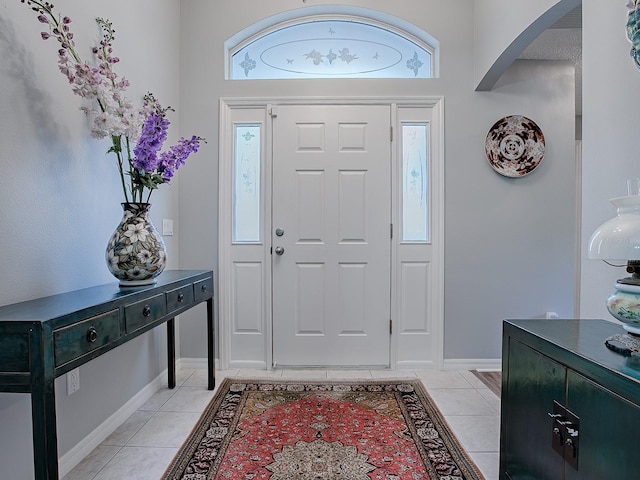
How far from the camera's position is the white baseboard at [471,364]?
2787 millimetres

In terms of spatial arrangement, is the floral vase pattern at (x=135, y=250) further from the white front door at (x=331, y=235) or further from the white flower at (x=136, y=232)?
the white front door at (x=331, y=235)

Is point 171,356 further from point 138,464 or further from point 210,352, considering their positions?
point 138,464

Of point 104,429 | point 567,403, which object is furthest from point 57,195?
point 567,403

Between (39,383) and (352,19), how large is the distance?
9.99 ft

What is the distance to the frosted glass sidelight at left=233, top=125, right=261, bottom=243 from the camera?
2.84 meters

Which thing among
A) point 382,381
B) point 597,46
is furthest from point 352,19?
point 382,381

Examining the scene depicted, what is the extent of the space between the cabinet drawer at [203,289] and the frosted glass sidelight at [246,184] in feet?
1.79

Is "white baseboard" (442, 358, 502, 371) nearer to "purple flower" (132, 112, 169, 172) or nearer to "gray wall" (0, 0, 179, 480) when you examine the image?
"gray wall" (0, 0, 179, 480)

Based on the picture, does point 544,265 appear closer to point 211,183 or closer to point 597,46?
point 597,46

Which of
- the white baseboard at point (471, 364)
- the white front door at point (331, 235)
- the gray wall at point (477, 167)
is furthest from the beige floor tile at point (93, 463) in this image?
the white baseboard at point (471, 364)

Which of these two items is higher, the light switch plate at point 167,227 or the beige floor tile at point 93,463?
the light switch plate at point 167,227

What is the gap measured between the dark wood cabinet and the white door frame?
1.40m

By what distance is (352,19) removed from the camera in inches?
113

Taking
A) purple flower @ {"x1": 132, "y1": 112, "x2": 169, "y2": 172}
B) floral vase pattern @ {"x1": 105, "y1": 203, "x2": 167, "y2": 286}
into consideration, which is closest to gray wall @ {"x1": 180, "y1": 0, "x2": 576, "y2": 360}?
purple flower @ {"x1": 132, "y1": 112, "x2": 169, "y2": 172}
